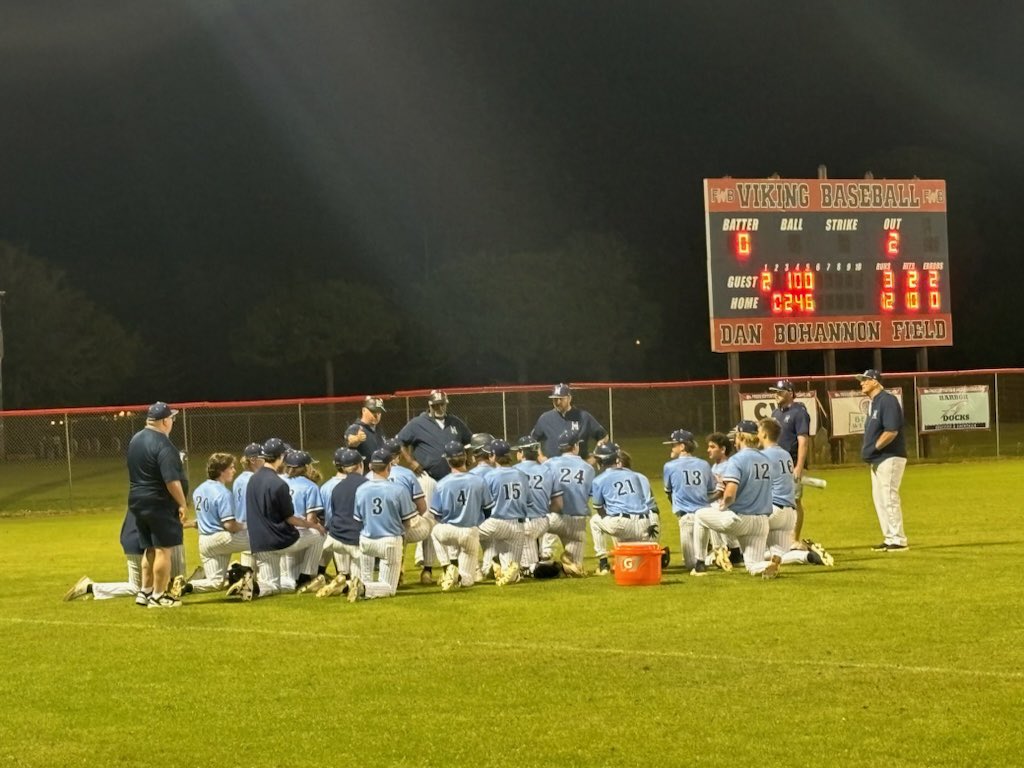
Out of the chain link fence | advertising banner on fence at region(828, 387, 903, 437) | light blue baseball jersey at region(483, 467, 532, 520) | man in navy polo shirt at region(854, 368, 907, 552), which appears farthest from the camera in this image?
advertising banner on fence at region(828, 387, 903, 437)

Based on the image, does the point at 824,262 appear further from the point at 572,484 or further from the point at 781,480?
the point at 781,480

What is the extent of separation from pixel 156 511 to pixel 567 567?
13.6 ft

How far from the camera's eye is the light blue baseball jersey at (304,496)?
48.2 feet

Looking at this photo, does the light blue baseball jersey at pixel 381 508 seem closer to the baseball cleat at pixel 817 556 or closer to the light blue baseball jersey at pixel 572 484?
the light blue baseball jersey at pixel 572 484

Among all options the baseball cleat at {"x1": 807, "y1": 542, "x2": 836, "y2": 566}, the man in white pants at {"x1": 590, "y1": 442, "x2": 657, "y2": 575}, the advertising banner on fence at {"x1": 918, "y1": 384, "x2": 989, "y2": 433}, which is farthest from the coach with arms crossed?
the advertising banner on fence at {"x1": 918, "y1": 384, "x2": 989, "y2": 433}

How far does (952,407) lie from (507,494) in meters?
22.4

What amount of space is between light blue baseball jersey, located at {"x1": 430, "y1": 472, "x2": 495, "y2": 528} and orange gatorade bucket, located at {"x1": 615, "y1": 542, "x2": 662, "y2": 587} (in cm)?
155

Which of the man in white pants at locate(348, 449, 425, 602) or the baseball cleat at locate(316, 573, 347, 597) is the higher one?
the man in white pants at locate(348, 449, 425, 602)

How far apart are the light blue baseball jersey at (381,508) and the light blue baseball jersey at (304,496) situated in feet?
3.32

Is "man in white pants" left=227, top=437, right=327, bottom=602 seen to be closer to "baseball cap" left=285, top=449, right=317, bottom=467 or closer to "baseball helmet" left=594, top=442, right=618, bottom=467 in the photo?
"baseball cap" left=285, top=449, right=317, bottom=467

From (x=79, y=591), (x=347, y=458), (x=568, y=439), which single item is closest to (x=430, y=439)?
(x=568, y=439)

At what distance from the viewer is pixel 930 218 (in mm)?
31641

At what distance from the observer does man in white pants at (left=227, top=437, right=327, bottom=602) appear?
13.8 meters

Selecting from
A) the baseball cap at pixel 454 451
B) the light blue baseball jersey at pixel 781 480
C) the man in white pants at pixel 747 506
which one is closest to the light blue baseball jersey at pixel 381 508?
the baseball cap at pixel 454 451
